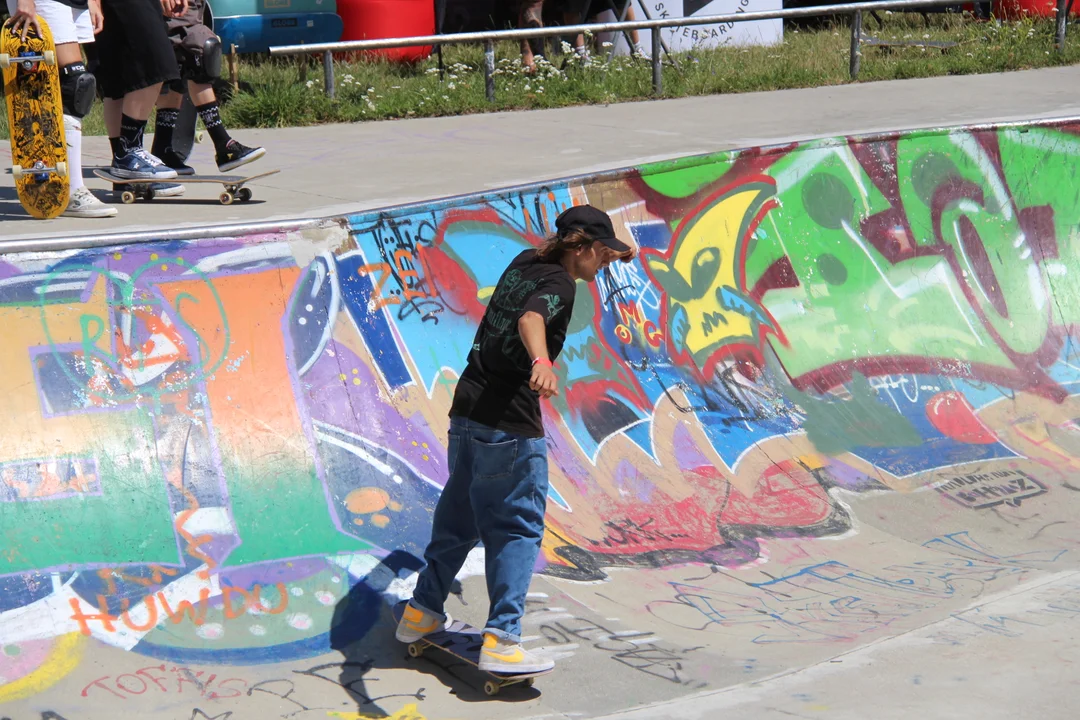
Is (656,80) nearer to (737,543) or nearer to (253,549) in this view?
(737,543)

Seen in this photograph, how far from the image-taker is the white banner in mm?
13438

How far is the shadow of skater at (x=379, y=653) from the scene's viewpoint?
12.6 ft

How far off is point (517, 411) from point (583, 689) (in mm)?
931

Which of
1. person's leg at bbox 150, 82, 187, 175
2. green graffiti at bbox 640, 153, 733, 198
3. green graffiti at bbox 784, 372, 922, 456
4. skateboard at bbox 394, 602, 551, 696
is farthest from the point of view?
person's leg at bbox 150, 82, 187, 175

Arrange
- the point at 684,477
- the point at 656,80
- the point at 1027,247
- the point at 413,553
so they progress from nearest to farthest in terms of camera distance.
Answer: the point at 413,553 < the point at 684,477 < the point at 1027,247 < the point at 656,80

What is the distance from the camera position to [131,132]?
262 inches

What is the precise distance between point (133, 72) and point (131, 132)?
356mm

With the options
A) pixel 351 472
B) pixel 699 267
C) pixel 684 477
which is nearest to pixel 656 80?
pixel 699 267

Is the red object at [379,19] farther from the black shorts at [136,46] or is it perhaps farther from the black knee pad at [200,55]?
the black shorts at [136,46]

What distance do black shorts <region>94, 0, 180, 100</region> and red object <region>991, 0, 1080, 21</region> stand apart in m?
12.0

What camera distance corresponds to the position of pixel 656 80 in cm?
1117

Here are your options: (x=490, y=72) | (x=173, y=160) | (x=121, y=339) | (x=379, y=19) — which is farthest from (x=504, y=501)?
(x=379, y=19)

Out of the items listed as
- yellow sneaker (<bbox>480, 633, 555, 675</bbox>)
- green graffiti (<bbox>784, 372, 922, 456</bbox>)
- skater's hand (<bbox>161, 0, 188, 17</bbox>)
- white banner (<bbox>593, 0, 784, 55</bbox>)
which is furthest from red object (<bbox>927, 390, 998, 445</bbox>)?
white banner (<bbox>593, 0, 784, 55</bbox>)

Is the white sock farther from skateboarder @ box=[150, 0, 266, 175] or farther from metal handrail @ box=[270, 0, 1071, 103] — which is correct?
metal handrail @ box=[270, 0, 1071, 103]
